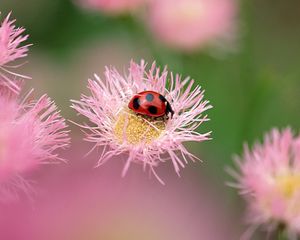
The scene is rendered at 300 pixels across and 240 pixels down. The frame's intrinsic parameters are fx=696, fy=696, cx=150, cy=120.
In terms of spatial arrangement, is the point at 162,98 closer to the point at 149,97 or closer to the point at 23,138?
the point at 149,97

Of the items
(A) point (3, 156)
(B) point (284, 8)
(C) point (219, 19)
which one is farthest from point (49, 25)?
(A) point (3, 156)

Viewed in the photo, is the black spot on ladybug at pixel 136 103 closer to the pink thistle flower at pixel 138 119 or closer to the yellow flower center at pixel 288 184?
the pink thistle flower at pixel 138 119

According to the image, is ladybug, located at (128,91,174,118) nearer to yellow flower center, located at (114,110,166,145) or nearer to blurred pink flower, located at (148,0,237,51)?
yellow flower center, located at (114,110,166,145)

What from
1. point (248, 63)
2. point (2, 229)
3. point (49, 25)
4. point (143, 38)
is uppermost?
point (49, 25)

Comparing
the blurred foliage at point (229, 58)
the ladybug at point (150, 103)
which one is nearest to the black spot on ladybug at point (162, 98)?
the ladybug at point (150, 103)

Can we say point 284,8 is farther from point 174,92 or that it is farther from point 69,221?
point 69,221
